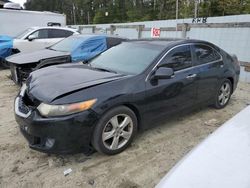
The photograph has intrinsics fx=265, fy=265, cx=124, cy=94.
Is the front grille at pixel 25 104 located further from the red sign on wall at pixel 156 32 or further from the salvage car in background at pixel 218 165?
the red sign on wall at pixel 156 32

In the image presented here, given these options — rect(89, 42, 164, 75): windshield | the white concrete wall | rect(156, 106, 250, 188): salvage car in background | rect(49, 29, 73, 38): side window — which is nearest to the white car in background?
rect(49, 29, 73, 38): side window

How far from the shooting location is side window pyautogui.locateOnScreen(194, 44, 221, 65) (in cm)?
454

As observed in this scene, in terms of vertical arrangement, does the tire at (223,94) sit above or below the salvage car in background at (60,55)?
below

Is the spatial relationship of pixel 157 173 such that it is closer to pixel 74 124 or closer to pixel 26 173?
pixel 74 124

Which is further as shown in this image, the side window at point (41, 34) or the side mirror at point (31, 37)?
the side window at point (41, 34)

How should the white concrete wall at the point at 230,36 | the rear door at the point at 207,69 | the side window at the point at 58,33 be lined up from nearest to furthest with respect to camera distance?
the rear door at the point at 207,69 < the white concrete wall at the point at 230,36 < the side window at the point at 58,33

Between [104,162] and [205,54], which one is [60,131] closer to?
[104,162]

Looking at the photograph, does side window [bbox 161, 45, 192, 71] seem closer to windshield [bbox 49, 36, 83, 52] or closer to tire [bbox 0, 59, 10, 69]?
windshield [bbox 49, 36, 83, 52]

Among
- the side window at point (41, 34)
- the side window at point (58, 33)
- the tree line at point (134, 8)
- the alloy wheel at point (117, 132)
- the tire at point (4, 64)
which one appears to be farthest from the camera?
the tree line at point (134, 8)

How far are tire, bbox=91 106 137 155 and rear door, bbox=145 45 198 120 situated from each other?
33cm

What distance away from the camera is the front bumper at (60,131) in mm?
2959

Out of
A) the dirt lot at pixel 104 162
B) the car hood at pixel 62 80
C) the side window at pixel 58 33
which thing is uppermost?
the side window at pixel 58 33

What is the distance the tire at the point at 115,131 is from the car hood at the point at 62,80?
0.44 meters

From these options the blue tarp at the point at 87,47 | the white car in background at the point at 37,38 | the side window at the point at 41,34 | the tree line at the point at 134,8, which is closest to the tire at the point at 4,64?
the white car in background at the point at 37,38
